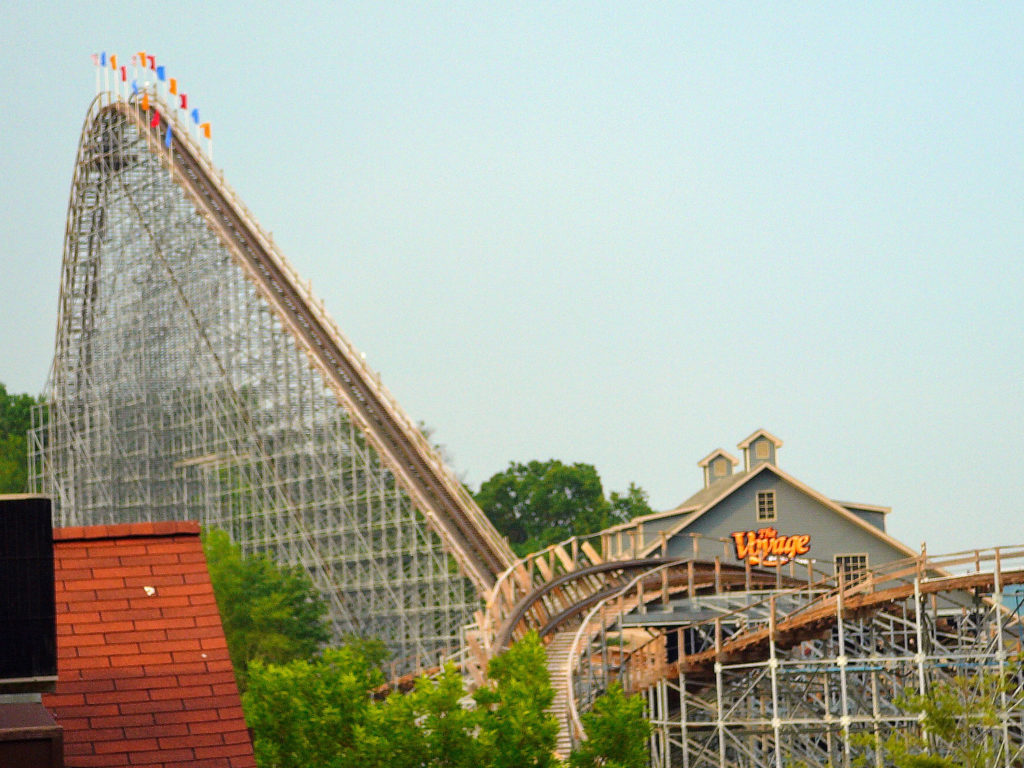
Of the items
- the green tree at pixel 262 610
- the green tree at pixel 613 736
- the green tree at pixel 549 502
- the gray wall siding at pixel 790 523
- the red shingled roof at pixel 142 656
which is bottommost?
the green tree at pixel 613 736

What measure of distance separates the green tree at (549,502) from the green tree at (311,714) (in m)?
48.3

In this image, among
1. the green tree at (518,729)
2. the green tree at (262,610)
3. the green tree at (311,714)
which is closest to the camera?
the green tree at (518,729)

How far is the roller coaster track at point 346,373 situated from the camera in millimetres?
34625

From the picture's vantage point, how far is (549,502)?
68.6 meters

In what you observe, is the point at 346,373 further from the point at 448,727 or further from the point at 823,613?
the point at 448,727

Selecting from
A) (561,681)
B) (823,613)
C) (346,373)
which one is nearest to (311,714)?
(561,681)

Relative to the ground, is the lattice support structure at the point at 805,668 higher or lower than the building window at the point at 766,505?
lower

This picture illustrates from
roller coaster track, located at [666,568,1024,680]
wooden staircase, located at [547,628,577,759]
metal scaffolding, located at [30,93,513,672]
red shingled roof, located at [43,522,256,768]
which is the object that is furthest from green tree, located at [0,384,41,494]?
red shingled roof, located at [43,522,256,768]

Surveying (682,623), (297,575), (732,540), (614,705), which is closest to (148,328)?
(297,575)

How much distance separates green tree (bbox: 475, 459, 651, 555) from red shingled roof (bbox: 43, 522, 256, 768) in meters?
54.6

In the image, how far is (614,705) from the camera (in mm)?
16891

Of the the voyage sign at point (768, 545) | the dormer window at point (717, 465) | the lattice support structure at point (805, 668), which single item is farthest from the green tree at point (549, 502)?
the lattice support structure at point (805, 668)

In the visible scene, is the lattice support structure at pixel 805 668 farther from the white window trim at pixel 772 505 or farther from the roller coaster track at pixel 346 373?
the white window trim at pixel 772 505

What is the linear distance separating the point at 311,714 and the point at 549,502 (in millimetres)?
50752
